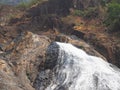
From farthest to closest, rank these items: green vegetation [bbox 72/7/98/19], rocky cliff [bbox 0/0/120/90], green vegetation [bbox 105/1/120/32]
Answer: green vegetation [bbox 72/7/98/19]
green vegetation [bbox 105/1/120/32]
rocky cliff [bbox 0/0/120/90]

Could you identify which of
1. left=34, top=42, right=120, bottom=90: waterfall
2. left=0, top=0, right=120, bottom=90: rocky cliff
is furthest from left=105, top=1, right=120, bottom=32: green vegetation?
left=34, top=42, right=120, bottom=90: waterfall

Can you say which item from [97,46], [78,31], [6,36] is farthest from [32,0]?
[97,46]

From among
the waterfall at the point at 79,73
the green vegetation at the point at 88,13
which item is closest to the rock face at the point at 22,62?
the waterfall at the point at 79,73

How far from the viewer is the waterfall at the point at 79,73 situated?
20984 mm

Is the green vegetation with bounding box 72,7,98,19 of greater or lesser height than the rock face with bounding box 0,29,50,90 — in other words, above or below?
below

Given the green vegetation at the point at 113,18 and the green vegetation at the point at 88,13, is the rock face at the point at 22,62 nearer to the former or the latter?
the green vegetation at the point at 113,18

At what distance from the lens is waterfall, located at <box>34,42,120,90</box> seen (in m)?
21.0

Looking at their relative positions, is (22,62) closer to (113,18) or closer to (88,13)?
(113,18)

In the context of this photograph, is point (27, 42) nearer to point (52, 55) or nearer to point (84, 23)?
point (52, 55)

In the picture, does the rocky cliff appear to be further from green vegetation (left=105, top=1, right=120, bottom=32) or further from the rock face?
green vegetation (left=105, top=1, right=120, bottom=32)

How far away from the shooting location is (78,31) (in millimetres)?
32219

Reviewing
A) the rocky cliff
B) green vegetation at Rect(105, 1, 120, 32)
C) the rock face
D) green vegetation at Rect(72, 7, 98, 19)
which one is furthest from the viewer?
green vegetation at Rect(72, 7, 98, 19)

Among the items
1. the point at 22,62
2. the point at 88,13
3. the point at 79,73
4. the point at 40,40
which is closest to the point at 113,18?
the point at 88,13

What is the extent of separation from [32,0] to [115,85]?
2863cm
